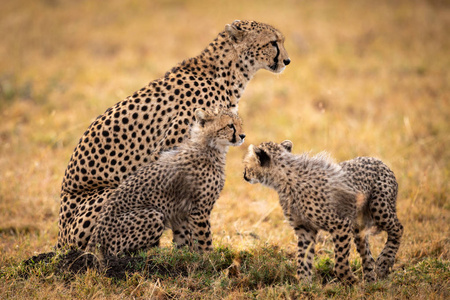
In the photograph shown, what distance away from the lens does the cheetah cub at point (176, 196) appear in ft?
12.2

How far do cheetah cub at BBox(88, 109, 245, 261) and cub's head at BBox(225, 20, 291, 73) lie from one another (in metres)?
0.70

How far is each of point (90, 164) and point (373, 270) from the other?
219 cm

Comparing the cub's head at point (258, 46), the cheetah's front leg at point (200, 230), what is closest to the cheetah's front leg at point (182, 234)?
the cheetah's front leg at point (200, 230)

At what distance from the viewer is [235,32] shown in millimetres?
4562

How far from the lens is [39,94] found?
8.84 m

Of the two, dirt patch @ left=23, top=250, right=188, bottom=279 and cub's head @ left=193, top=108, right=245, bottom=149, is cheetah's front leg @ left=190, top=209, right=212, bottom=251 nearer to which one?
dirt patch @ left=23, top=250, right=188, bottom=279

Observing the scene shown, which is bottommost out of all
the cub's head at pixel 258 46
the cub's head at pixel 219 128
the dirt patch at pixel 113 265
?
the dirt patch at pixel 113 265

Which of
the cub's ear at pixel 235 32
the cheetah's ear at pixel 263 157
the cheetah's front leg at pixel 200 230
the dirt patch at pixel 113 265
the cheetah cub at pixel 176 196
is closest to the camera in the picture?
the dirt patch at pixel 113 265

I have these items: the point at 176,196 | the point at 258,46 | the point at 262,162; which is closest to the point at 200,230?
the point at 176,196

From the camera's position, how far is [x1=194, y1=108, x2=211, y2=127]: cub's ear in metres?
4.08

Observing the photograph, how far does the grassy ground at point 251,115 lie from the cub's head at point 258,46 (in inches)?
51.4

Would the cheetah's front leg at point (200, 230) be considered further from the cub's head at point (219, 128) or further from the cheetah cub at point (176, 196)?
the cub's head at point (219, 128)

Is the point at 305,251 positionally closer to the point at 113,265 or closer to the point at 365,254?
the point at 365,254

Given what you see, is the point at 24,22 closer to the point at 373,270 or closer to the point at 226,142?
the point at 226,142
